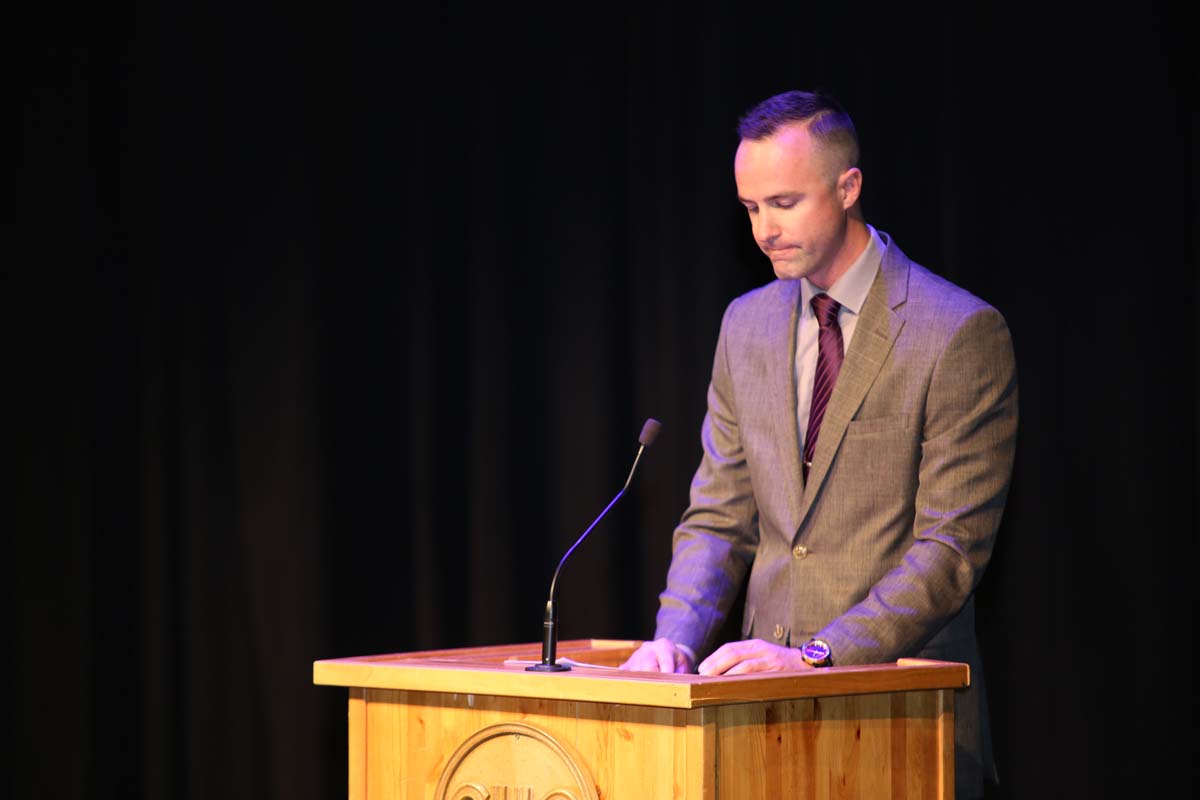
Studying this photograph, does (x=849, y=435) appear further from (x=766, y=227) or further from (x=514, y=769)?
(x=514, y=769)

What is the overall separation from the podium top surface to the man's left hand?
0.11 meters

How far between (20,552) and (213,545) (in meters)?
0.52

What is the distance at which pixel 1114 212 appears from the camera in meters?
3.36

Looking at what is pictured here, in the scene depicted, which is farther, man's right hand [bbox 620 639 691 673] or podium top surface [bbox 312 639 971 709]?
man's right hand [bbox 620 639 691 673]

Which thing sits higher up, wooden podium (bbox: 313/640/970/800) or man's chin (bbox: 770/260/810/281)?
man's chin (bbox: 770/260/810/281)

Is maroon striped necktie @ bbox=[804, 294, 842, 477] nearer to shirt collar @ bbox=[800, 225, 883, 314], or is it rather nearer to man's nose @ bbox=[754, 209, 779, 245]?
shirt collar @ bbox=[800, 225, 883, 314]

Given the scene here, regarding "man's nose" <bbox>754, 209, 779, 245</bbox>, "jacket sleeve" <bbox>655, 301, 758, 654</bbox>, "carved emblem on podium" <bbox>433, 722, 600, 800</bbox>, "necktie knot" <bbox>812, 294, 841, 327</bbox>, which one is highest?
"man's nose" <bbox>754, 209, 779, 245</bbox>

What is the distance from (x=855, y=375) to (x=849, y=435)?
0.37 ft

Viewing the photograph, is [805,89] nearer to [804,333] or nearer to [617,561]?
[804,333]

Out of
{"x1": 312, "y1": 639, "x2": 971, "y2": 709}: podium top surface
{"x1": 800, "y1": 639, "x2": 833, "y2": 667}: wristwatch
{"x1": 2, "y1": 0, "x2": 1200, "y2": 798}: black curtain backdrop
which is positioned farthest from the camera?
{"x1": 2, "y1": 0, "x2": 1200, "y2": 798}: black curtain backdrop

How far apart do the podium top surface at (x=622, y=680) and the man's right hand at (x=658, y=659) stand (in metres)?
0.15

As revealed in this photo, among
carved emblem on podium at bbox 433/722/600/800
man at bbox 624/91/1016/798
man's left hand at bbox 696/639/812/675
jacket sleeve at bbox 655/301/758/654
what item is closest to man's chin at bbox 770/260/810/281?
man at bbox 624/91/1016/798

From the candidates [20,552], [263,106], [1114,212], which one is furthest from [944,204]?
[20,552]

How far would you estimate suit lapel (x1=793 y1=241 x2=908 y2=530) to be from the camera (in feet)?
9.29
